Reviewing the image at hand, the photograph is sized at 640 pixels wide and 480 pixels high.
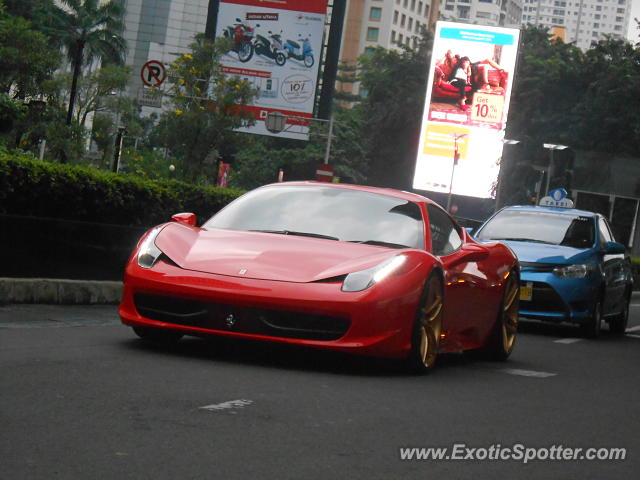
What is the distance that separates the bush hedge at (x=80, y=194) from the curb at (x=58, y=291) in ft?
3.06

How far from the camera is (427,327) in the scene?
8.13 meters

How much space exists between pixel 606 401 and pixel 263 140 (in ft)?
278

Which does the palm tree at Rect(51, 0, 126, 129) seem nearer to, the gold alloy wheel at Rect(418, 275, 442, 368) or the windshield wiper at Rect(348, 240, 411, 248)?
the windshield wiper at Rect(348, 240, 411, 248)

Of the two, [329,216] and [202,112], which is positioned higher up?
[202,112]

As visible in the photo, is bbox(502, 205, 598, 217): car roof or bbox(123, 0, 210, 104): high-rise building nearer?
bbox(502, 205, 598, 217): car roof

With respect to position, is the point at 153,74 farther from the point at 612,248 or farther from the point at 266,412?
the point at 266,412

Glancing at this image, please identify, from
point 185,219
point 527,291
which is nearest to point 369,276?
point 185,219

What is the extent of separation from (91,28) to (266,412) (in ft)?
270

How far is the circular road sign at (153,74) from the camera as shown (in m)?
30.0

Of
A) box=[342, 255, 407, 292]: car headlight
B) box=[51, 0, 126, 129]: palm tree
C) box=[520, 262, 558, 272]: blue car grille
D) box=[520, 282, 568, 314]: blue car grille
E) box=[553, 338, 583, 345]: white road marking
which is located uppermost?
box=[51, 0, 126, 129]: palm tree

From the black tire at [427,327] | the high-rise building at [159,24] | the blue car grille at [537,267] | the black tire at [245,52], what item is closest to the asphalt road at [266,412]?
the black tire at [427,327]

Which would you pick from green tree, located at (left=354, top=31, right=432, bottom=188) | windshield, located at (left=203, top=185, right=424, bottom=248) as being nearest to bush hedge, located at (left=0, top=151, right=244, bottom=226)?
windshield, located at (left=203, top=185, right=424, bottom=248)

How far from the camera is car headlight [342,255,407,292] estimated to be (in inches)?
300

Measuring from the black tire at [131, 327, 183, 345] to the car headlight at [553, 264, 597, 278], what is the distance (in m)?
6.91
